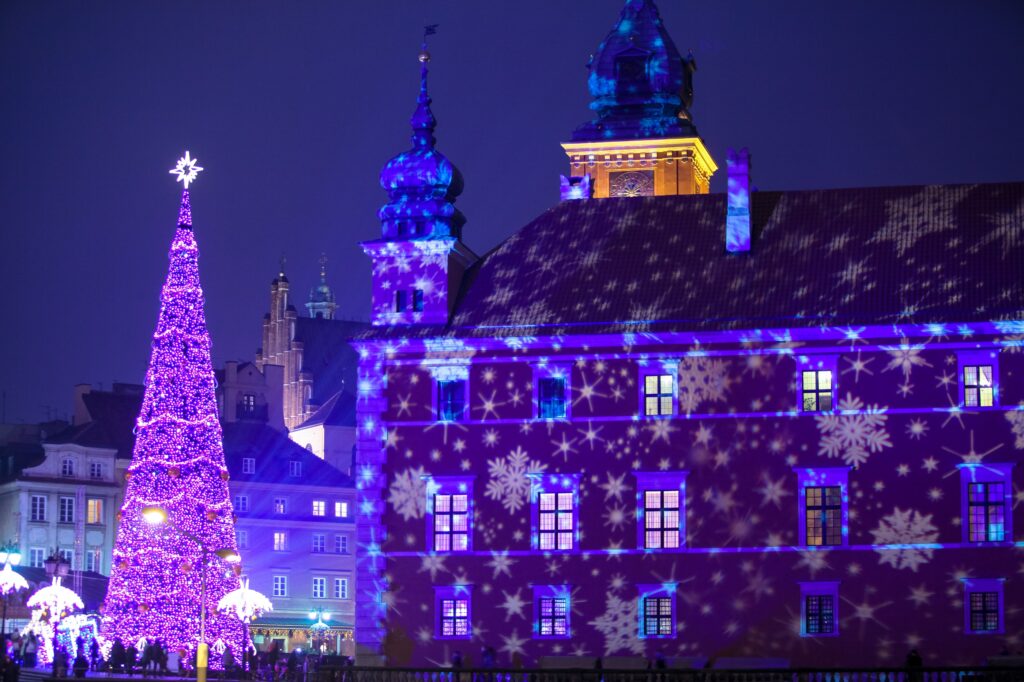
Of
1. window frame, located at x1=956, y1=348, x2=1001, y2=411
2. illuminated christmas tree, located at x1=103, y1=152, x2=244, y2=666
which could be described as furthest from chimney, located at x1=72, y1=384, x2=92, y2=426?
window frame, located at x1=956, y1=348, x2=1001, y2=411

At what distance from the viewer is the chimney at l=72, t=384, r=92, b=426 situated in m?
107

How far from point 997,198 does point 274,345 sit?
3111 inches

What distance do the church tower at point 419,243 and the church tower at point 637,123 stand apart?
24.2 metres

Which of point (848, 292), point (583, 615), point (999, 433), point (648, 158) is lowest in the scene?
point (583, 615)

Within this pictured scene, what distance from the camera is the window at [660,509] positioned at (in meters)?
55.6

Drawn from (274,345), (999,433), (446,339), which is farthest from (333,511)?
(999,433)

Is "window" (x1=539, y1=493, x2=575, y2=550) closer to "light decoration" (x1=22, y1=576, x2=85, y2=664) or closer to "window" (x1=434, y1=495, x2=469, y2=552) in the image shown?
"window" (x1=434, y1=495, x2=469, y2=552)

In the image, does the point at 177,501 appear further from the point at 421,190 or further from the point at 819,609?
the point at 819,609

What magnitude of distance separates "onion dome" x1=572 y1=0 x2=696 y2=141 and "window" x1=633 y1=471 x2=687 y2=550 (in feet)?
101

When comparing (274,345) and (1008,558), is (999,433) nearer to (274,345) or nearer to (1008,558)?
(1008,558)

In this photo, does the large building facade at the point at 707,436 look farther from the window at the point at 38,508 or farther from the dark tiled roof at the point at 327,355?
the dark tiled roof at the point at 327,355

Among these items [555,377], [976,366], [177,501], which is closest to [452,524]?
[555,377]

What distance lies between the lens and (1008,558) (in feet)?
176

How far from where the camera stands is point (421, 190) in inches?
2372
